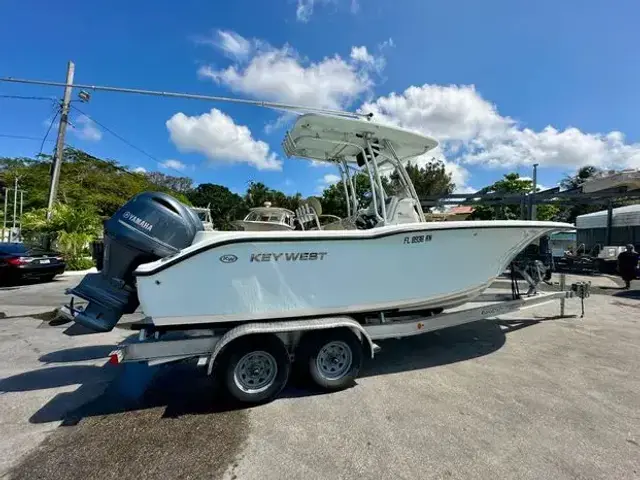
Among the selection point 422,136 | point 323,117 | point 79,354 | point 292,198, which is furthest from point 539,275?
point 292,198

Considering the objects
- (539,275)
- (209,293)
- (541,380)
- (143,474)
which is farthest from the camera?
(539,275)

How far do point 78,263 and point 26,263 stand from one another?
14.2ft

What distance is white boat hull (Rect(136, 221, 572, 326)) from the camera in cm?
344

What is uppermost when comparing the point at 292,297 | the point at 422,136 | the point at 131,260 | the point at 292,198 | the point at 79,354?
the point at 292,198

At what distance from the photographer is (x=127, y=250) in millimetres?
3793

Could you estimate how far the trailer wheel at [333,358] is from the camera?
382 cm

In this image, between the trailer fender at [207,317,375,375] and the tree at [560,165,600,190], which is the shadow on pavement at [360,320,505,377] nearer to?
the trailer fender at [207,317,375,375]

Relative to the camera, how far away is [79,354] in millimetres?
5145

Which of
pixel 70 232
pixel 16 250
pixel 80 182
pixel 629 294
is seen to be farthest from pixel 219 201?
pixel 629 294

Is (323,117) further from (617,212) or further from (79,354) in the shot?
(617,212)

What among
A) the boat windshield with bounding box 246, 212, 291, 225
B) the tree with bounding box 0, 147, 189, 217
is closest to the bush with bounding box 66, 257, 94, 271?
the tree with bounding box 0, 147, 189, 217

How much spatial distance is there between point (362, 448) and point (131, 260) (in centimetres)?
272

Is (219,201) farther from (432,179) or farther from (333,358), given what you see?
(333,358)

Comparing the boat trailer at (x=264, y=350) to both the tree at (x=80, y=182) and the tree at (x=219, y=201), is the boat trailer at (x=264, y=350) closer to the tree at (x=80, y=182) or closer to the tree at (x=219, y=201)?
the tree at (x=80, y=182)
